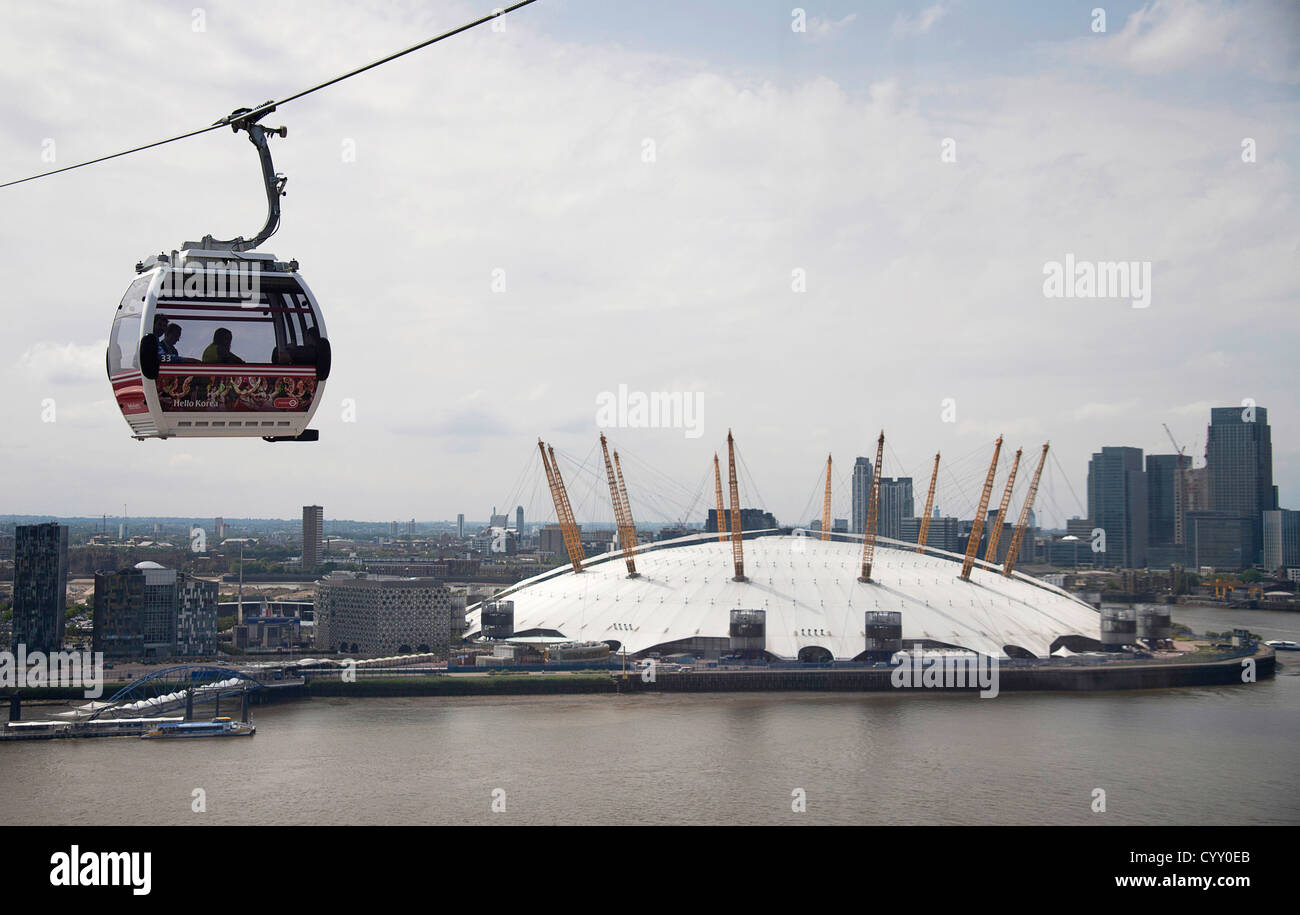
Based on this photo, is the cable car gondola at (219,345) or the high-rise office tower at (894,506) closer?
the cable car gondola at (219,345)

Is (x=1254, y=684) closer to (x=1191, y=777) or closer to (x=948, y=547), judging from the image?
(x=1191, y=777)

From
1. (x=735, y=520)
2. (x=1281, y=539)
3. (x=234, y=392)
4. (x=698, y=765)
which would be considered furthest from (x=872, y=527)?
(x=1281, y=539)

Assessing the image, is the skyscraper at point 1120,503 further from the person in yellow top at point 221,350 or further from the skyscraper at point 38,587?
the person in yellow top at point 221,350

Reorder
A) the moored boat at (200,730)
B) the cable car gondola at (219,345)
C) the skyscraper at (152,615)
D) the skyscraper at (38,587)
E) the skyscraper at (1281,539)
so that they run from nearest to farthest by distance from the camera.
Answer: the cable car gondola at (219,345) < the moored boat at (200,730) < the skyscraper at (38,587) < the skyscraper at (152,615) < the skyscraper at (1281,539)

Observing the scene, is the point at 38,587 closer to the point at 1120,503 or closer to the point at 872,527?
the point at 872,527

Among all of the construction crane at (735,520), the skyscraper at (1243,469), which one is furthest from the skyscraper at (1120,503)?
the construction crane at (735,520)

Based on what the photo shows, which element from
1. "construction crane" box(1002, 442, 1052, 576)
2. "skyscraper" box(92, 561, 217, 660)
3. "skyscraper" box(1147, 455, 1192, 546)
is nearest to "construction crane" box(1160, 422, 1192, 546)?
"skyscraper" box(1147, 455, 1192, 546)
